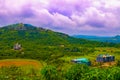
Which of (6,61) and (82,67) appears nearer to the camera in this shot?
(82,67)

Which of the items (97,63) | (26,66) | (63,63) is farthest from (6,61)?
(97,63)

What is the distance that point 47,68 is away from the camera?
12019 centimetres

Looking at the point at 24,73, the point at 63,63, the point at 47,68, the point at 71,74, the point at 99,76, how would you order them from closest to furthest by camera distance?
the point at 99,76 < the point at 71,74 < the point at 47,68 < the point at 24,73 < the point at 63,63

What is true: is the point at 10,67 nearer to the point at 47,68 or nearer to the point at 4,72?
the point at 4,72

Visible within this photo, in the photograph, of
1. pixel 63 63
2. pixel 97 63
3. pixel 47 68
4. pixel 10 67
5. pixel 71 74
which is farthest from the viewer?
pixel 97 63

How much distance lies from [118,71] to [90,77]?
10011mm

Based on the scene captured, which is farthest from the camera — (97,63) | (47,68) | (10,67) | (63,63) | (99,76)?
(97,63)

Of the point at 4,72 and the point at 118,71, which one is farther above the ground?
the point at 118,71

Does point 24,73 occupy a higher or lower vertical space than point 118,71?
lower

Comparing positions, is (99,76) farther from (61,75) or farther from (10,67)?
(10,67)

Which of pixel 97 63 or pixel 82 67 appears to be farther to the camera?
pixel 97 63

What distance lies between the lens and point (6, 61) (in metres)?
190

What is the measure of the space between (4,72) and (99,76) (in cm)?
7055

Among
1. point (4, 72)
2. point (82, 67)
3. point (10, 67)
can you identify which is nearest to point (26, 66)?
point (10, 67)
